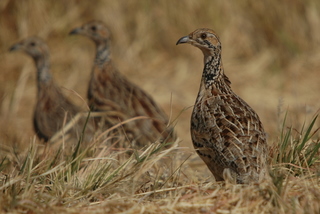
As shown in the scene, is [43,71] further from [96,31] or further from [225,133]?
[225,133]

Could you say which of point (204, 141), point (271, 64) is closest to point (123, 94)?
point (204, 141)

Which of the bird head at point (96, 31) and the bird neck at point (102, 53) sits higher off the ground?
the bird head at point (96, 31)

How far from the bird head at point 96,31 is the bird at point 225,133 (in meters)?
4.00

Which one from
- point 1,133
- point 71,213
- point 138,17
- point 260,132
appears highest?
point 138,17

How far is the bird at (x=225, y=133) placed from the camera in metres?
4.40

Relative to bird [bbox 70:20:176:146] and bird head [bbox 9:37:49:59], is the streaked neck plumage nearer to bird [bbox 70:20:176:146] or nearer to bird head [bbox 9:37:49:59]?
bird head [bbox 9:37:49:59]

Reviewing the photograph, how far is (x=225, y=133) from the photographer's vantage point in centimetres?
467

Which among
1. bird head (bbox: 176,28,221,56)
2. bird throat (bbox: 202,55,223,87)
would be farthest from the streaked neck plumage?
bird throat (bbox: 202,55,223,87)

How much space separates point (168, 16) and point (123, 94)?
4.36 meters

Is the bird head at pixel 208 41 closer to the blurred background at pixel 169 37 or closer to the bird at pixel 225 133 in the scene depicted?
the bird at pixel 225 133

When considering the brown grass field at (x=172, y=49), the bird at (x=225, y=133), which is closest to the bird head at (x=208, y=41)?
the bird at (x=225, y=133)

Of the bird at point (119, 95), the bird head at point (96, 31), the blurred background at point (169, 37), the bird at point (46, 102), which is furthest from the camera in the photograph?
the blurred background at point (169, 37)

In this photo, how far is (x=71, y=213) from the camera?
3.71 m

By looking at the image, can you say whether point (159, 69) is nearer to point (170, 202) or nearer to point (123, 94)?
point (123, 94)
